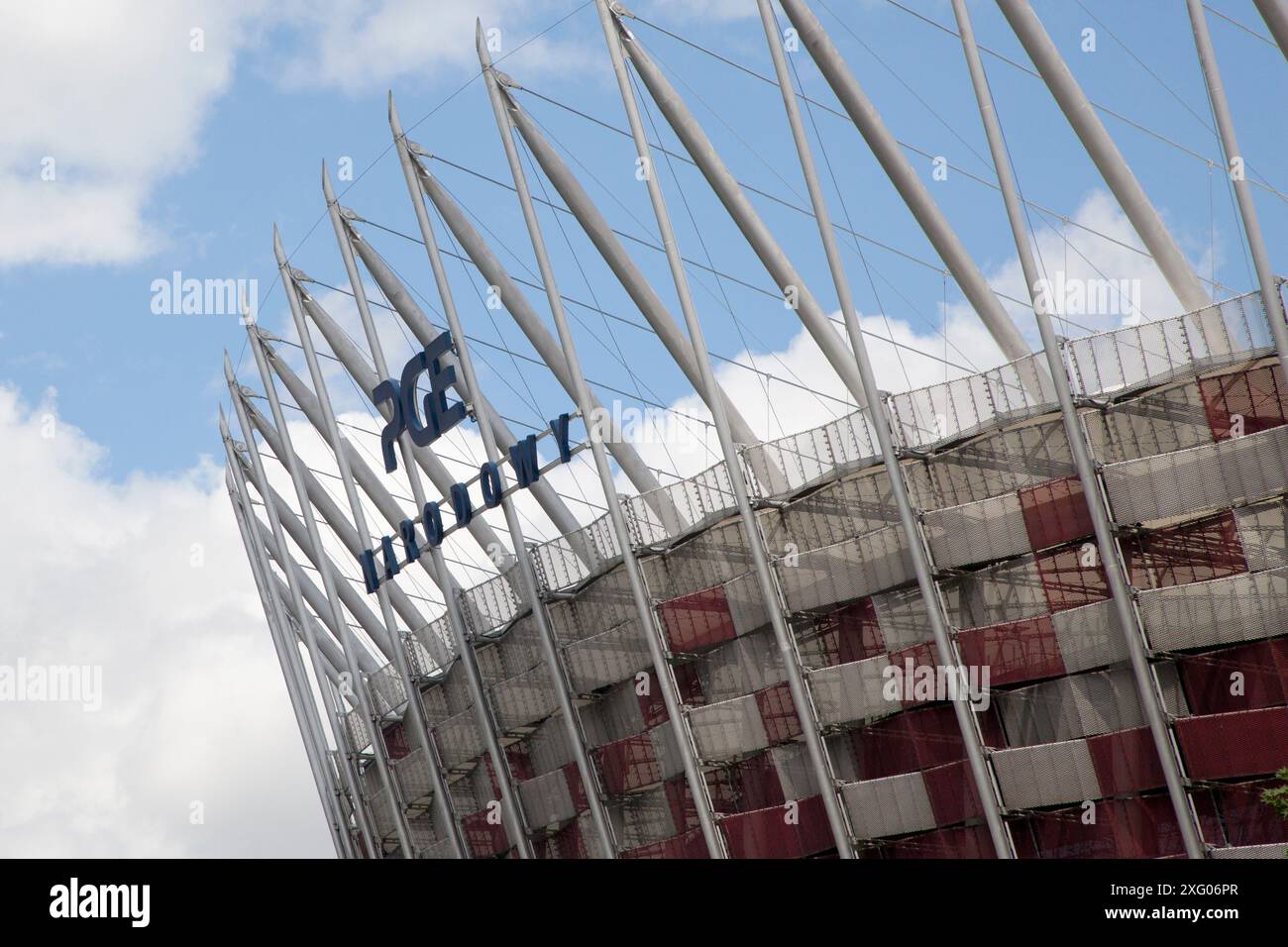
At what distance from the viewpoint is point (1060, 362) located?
104ft

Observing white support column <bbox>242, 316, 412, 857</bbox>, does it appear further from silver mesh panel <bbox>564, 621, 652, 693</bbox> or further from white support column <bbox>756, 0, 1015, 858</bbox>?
white support column <bbox>756, 0, 1015, 858</bbox>

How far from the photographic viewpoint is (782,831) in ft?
122

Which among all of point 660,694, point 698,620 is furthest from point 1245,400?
point 660,694

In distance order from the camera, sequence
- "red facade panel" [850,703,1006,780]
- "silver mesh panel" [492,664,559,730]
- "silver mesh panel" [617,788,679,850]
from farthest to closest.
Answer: "silver mesh panel" [492,664,559,730], "silver mesh panel" [617,788,679,850], "red facade panel" [850,703,1006,780]

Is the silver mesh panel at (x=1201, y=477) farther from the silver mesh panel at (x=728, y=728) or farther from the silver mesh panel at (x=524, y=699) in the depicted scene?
the silver mesh panel at (x=524, y=699)

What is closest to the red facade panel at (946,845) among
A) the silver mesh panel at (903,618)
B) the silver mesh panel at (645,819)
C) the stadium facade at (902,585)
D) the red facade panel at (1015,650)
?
the stadium facade at (902,585)

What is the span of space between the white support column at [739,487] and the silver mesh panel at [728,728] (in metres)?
1.33

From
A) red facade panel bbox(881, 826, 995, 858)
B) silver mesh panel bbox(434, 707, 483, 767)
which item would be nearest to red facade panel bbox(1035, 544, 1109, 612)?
red facade panel bbox(881, 826, 995, 858)

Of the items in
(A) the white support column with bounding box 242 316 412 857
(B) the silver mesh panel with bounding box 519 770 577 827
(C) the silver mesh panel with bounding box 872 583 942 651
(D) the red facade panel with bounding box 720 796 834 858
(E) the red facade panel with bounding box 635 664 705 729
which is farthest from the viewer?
(A) the white support column with bounding box 242 316 412 857

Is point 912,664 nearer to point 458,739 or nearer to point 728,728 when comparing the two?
point 728,728

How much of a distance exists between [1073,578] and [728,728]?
9445mm

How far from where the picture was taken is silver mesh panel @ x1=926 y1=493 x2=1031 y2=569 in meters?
33.9

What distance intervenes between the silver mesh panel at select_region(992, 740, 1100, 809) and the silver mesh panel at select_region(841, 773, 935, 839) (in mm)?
2152
